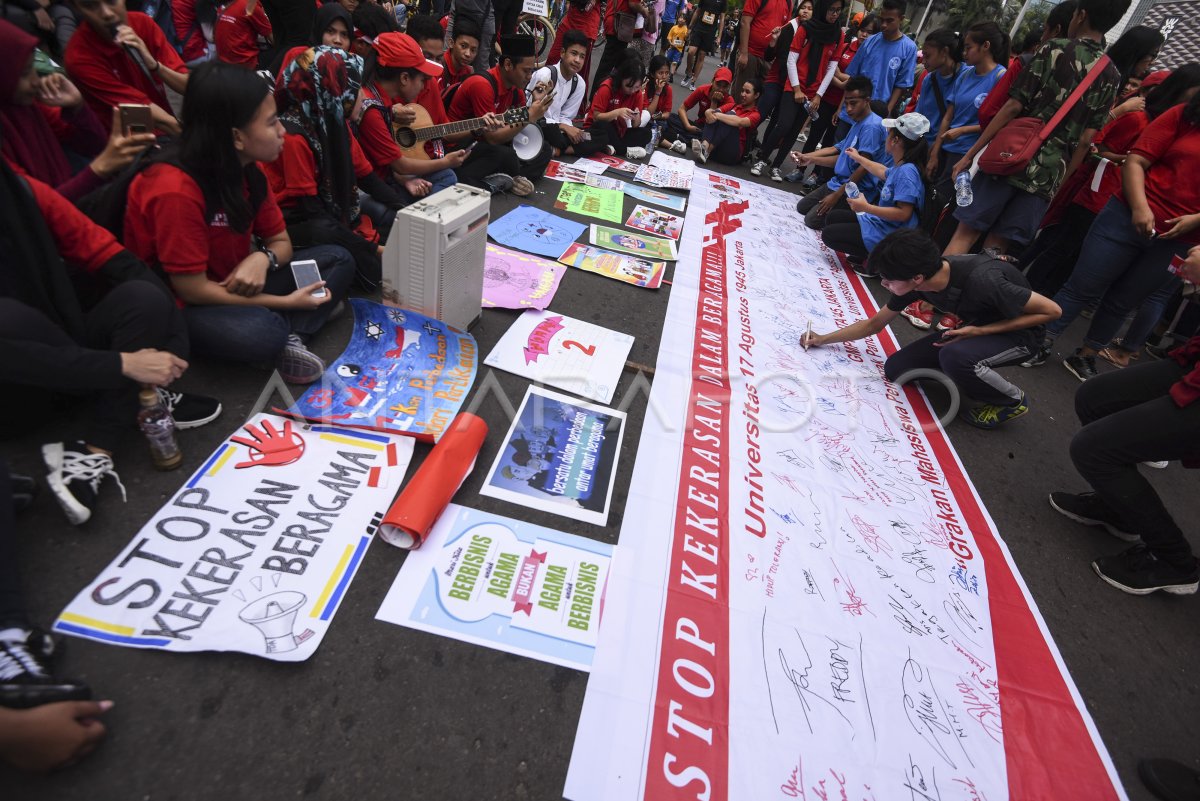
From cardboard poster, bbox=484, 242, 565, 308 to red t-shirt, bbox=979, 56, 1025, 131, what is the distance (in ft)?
9.29

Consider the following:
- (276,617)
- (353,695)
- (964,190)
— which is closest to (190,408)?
(276,617)

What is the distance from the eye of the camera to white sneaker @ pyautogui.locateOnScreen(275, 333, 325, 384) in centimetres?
186

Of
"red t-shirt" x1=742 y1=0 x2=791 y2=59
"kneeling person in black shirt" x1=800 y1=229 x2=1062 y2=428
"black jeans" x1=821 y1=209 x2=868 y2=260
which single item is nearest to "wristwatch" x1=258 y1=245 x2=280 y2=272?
"kneeling person in black shirt" x1=800 y1=229 x2=1062 y2=428

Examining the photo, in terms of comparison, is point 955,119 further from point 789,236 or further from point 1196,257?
point 1196,257

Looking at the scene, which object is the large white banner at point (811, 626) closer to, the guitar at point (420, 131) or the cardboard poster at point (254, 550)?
the cardboard poster at point (254, 550)

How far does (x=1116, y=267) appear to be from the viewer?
3.06 metres

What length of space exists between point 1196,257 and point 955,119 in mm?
2780

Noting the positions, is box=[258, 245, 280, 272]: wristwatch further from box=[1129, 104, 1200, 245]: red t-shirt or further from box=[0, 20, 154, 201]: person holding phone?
box=[1129, 104, 1200, 245]: red t-shirt

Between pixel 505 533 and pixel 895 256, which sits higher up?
pixel 895 256

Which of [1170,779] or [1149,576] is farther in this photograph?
[1149,576]

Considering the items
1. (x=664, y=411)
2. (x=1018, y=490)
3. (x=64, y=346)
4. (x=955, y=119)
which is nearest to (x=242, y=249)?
(x=64, y=346)

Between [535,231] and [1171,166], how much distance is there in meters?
3.37

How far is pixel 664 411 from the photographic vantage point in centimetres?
222

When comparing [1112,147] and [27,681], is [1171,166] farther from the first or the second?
[27,681]
